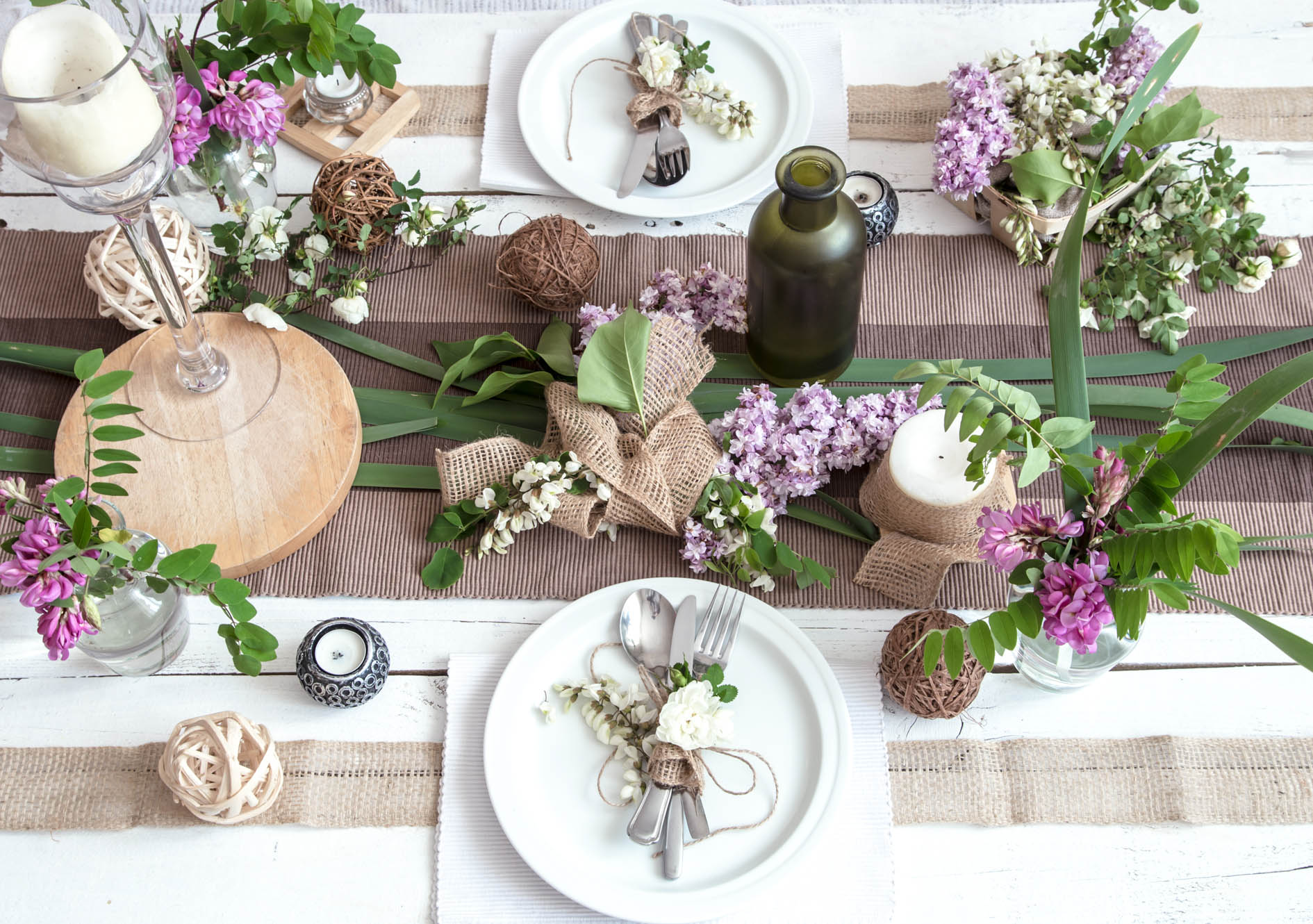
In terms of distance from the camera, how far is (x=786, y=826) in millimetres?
866

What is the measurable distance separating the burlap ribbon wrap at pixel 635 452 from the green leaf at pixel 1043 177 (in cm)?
35

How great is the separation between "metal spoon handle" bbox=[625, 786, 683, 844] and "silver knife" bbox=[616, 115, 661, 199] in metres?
0.68

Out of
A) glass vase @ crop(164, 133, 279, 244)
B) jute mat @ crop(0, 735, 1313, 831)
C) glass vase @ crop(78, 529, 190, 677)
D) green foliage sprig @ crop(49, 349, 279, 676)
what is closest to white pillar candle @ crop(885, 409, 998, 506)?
jute mat @ crop(0, 735, 1313, 831)

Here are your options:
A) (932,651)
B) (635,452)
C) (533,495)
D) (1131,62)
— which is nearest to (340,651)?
(533,495)

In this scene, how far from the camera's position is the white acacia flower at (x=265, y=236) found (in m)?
1.17

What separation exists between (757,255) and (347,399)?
453mm

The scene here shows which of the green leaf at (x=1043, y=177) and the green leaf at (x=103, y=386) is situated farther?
the green leaf at (x=1043, y=177)

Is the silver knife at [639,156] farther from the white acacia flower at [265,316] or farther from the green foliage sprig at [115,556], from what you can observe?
the green foliage sprig at [115,556]

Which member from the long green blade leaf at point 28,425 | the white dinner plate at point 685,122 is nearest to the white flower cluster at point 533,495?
the white dinner plate at point 685,122

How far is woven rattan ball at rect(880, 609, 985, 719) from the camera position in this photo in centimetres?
87

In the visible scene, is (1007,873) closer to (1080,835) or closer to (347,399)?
(1080,835)

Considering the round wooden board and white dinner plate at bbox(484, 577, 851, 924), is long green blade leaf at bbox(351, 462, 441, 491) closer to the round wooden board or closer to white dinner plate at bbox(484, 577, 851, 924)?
the round wooden board

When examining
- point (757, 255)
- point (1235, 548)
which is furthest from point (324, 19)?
point (1235, 548)

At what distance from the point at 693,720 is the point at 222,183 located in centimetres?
81
